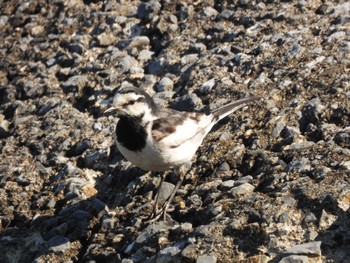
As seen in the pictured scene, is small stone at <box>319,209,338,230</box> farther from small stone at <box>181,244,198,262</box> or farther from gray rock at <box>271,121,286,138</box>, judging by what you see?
gray rock at <box>271,121,286,138</box>

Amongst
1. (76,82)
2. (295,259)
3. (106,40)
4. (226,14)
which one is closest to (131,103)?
(295,259)

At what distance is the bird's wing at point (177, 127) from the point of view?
7.10m

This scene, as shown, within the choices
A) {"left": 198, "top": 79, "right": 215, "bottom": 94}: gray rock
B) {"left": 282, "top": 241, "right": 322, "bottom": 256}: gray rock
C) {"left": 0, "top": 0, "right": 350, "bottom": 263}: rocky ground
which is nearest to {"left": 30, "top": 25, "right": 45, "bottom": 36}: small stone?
{"left": 0, "top": 0, "right": 350, "bottom": 263}: rocky ground

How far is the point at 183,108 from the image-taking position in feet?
30.1

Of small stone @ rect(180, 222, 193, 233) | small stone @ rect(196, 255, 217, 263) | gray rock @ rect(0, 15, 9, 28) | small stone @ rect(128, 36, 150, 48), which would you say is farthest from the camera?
gray rock @ rect(0, 15, 9, 28)

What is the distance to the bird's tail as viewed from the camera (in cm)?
805

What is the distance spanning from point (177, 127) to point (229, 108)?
1.06m

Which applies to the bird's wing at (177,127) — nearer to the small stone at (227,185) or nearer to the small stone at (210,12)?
the small stone at (227,185)

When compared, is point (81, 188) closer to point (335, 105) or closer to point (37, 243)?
point (37, 243)

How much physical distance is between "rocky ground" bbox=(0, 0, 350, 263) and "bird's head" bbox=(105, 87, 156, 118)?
1.02 m

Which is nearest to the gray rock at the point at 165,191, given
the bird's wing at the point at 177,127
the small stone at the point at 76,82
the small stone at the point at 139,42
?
the bird's wing at the point at 177,127

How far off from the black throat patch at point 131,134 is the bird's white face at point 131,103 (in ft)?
0.24

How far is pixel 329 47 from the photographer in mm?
9273

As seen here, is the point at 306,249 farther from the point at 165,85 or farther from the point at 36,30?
the point at 36,30
